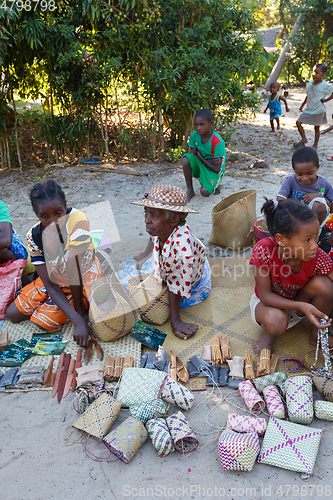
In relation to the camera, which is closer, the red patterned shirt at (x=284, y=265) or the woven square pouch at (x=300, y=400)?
the woven square pouch at (x=300, y=400)

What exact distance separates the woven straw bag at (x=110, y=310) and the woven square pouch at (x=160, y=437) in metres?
0.75

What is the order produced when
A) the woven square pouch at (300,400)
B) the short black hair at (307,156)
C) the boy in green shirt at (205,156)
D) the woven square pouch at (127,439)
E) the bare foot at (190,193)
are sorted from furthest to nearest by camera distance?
the bare foot at (190,193)
the boy in green shirt at (205,156)
the short black hair at (307,156)
the woven square pouch at (300,400)
the woven square pouch at (127,439)

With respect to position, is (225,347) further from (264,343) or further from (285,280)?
(285,280)

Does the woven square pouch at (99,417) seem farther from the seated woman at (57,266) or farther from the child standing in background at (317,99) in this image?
the child standing in background at (317,99)

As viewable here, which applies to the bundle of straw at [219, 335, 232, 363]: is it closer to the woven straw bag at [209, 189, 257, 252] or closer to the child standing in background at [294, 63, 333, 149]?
the woven straw bag at [209, 189, 257, 252]

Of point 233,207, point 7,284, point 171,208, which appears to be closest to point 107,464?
point 171,208

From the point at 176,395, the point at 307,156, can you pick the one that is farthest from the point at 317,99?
the point at 176,395

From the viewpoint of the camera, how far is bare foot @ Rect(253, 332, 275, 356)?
234cm

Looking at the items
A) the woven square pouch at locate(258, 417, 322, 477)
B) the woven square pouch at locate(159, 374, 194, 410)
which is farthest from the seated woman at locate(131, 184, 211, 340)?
the woven square pouch at locate(258, 417, 322, 477)

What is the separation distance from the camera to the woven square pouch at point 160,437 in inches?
69.8

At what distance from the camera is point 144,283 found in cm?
260

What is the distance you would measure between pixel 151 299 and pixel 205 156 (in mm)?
2627

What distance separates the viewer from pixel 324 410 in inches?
74.4

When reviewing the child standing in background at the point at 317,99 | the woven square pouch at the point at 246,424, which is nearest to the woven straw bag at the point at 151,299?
the woven square pouch at the point at 246,424
